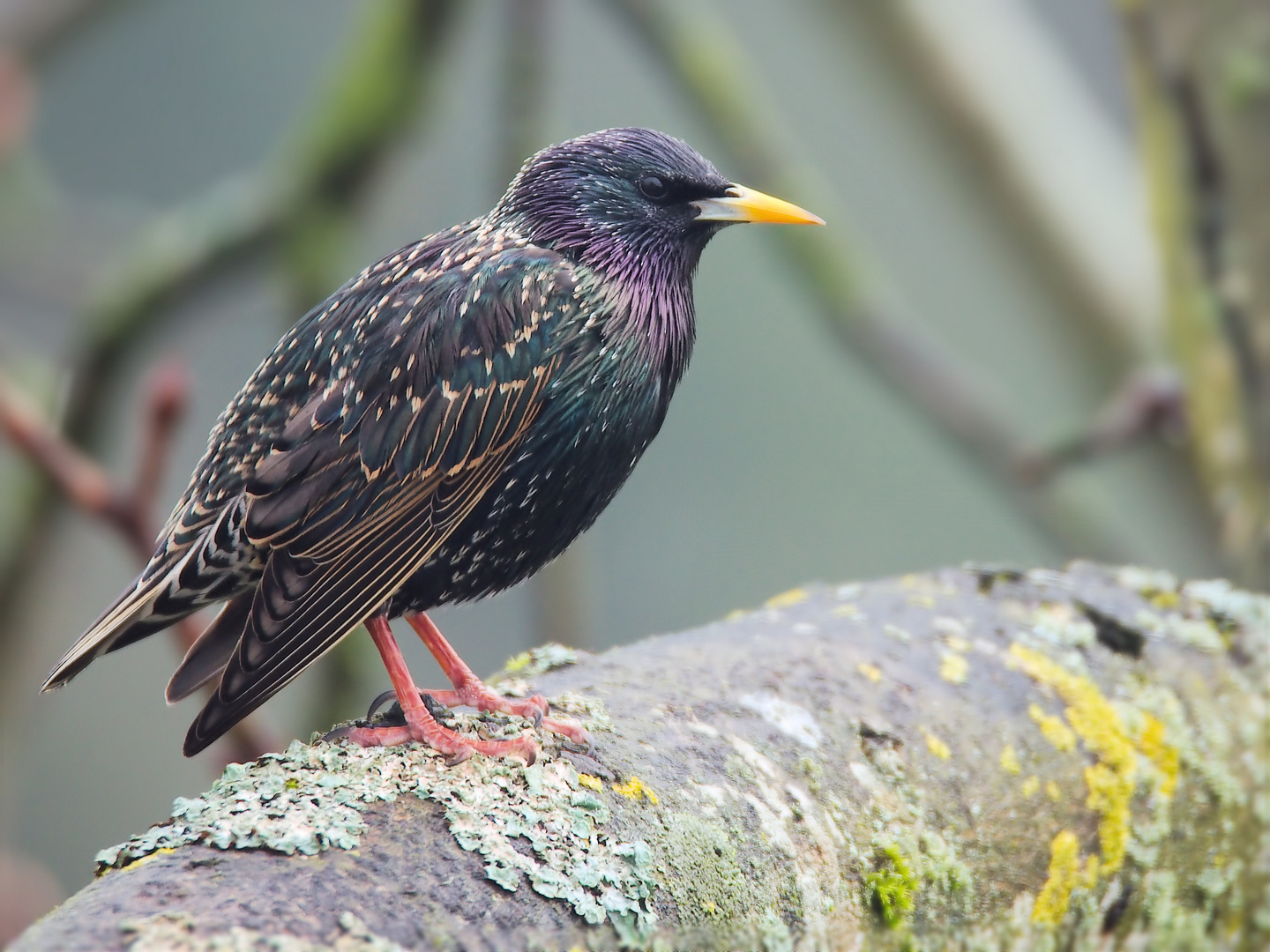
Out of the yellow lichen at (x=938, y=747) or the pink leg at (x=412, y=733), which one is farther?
the yellow lichen at (x=938, y=747)

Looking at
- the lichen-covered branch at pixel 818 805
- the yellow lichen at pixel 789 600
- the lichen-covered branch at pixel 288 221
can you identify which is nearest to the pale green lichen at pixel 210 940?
the lichen-covered branch at pixel 818 805

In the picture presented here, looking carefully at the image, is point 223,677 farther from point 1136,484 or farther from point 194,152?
point 194,152

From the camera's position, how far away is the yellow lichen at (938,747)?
281cm

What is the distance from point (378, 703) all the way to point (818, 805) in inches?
37.5

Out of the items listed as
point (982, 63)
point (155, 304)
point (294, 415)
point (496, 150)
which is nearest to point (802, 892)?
point (294, 415)

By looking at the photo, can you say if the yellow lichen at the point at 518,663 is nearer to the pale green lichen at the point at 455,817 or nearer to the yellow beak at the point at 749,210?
the pale green lichen at the point at 455,817

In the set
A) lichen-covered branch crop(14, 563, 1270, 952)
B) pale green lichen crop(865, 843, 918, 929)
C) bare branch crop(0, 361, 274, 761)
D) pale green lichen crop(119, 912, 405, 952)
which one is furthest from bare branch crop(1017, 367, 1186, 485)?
pale green lichen crop(119, 912, 405, 952)

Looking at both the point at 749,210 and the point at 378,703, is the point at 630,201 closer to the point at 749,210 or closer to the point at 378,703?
the point at 749,210

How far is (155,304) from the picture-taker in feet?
16.5

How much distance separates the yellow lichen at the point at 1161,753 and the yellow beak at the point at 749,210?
1.41 metres

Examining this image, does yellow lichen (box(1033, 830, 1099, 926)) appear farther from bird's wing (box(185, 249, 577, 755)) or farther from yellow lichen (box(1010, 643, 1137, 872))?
bird's wing (box(185, 249, 577, 755))

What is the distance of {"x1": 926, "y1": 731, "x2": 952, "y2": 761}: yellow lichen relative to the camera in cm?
281

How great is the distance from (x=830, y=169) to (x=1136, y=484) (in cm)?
728

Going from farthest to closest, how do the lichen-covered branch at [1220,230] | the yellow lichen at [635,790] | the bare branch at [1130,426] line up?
the bare branch at [1130,426] < the lichen-covered branch at [1220,230] < the yellow lichen at [635,790]
